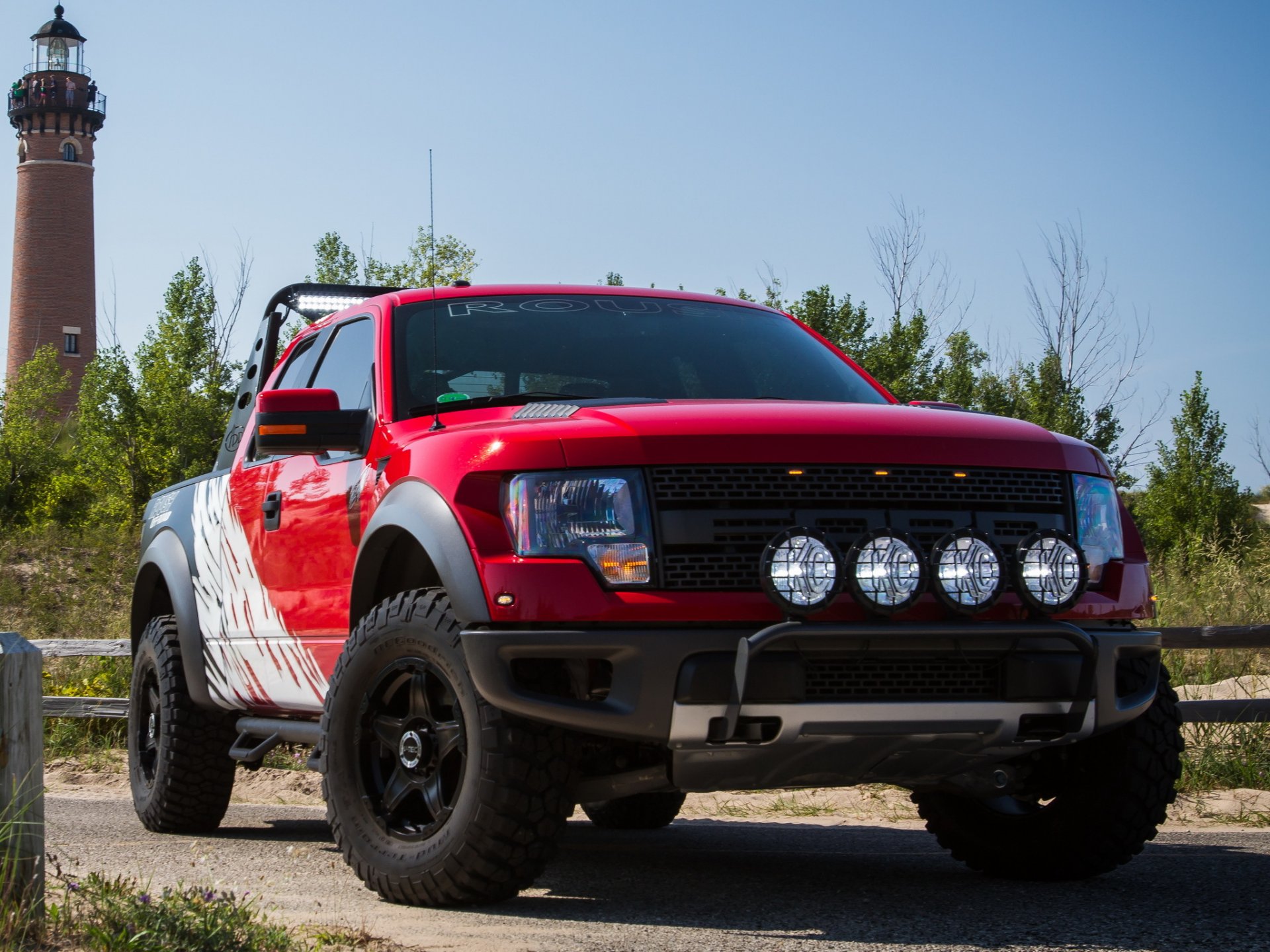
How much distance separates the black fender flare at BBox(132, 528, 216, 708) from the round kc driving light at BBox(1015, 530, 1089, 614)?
12.3ft

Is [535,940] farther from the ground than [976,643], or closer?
closer

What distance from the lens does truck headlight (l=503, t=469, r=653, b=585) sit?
387 centimetres

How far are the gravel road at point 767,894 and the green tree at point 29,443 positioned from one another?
4710 centimetres

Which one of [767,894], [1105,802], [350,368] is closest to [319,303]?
[350,368]

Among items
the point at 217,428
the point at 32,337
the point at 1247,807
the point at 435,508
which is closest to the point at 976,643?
the point at 435,508

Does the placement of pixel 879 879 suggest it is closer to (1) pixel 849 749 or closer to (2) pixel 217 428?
(1) pixel 849 749

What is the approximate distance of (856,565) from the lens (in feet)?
12.5

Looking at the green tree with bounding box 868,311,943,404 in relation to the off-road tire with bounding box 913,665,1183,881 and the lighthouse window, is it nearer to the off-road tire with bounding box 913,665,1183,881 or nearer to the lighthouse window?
the off-road tire with bounding box 913,665,1183,881

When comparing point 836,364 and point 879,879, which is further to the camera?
point 836,364

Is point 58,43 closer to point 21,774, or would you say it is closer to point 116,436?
point 116,436

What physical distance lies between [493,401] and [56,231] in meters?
61.6

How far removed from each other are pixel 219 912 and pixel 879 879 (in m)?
2.37

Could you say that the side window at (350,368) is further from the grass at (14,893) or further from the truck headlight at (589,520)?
the grass at (14,893)

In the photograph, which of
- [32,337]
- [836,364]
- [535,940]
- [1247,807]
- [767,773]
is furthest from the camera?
[32,337]
